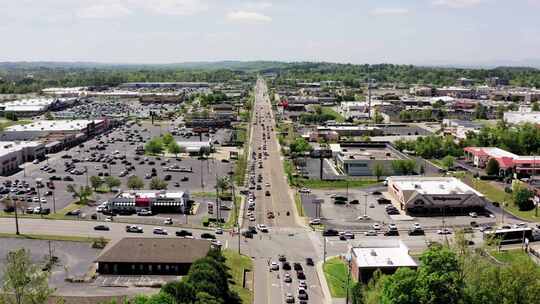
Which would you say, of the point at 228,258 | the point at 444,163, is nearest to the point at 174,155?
the point at 444,163

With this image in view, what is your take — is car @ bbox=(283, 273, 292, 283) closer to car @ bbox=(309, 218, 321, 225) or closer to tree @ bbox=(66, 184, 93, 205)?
car @ bbox=(309, 218, 321, 225)

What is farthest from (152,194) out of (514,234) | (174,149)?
(514,234)

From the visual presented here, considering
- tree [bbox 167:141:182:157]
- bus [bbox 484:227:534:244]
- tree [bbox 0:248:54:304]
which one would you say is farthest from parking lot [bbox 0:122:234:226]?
tree [bbox 0:248:54:304]

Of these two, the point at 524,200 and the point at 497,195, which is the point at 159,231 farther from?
the point at 497,195

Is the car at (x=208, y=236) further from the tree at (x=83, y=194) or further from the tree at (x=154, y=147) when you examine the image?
the tree at (x=154, y=147)

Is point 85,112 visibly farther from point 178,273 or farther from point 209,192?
point 178,273

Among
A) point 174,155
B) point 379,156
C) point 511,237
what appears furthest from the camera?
point 174,155
